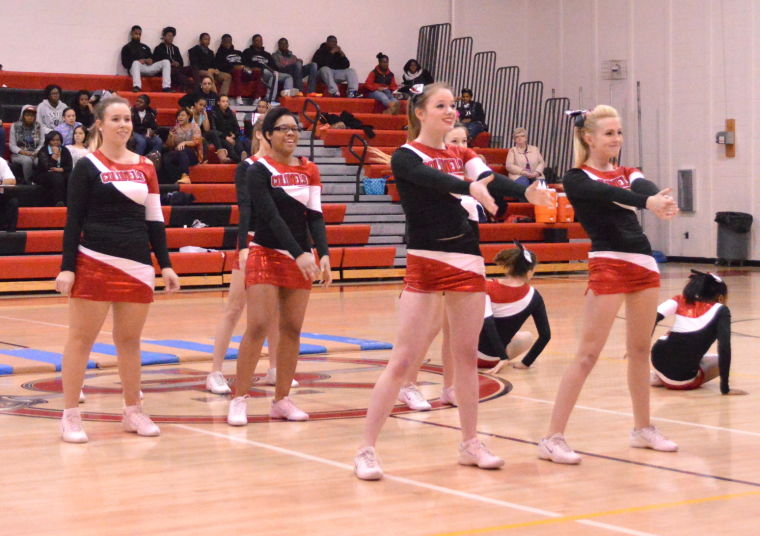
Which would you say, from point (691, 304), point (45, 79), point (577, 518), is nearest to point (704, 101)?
point (45, 79)

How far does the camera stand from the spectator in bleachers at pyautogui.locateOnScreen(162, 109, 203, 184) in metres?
17.1

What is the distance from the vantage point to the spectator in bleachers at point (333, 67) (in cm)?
2133

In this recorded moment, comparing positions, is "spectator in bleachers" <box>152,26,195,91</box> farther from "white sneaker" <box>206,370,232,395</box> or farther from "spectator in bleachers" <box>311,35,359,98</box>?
"white sneaker" <box>206,370,232,395</box>

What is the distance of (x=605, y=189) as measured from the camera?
496 centimetres

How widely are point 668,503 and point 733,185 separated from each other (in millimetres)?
16841

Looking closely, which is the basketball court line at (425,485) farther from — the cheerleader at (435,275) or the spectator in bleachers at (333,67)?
the spectator in bleachers at (333,67)

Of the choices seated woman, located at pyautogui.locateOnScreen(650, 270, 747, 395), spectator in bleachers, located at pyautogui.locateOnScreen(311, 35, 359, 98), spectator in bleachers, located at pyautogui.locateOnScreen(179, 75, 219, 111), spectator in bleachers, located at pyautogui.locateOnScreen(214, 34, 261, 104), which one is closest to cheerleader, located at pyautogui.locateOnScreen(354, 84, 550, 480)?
seated woman, located at pyautogui.locateOnScreen(650, 270, 747, 395)

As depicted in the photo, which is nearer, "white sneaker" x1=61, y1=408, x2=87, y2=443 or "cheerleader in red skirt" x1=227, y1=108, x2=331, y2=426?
"white sneaker" x1=61, y1=408, x2=87, y2=443

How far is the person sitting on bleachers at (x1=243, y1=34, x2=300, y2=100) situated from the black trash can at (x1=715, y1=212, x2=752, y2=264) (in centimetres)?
793

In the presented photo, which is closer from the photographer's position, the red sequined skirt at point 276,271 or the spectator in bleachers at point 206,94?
the red sequined skirt at point 276,271

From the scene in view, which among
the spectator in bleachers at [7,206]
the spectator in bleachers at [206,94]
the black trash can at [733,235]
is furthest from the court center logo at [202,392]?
the black trash can at [733,235]

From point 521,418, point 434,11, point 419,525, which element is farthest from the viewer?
point 434,11

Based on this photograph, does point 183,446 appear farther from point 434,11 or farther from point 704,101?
point 434,11

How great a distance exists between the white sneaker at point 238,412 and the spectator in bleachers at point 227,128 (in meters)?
12.4
